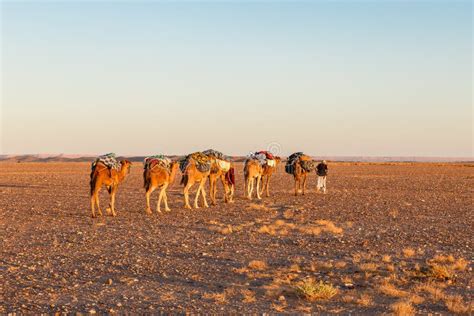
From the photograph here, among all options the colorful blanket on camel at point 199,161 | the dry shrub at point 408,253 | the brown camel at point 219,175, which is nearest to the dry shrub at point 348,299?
the dry shrub at point 408,253

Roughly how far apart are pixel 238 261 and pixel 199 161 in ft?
37.0

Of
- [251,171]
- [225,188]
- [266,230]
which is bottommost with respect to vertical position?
[266,230]

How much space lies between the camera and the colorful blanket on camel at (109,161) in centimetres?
1992

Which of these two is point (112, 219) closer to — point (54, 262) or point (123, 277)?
point (54, 262)

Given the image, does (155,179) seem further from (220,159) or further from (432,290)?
(432,290)

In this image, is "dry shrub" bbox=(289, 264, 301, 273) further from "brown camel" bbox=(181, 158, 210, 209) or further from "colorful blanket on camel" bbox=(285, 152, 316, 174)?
"colorful blanket on camel" bbox=(285, 152, 316, 174)

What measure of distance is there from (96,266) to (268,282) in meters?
3.62

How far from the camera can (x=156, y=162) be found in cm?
2114

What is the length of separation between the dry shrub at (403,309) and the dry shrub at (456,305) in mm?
581

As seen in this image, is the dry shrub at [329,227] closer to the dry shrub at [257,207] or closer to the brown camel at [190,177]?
the dry shrub at [257,207]

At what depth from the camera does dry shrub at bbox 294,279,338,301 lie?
901cm

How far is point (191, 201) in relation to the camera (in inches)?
1037

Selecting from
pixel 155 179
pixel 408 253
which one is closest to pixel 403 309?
pixel 408 253

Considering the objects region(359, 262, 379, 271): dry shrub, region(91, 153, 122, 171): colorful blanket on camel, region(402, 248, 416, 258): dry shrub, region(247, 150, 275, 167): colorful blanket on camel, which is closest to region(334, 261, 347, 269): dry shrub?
region(359, 262, 379, 271): dry shrub
